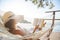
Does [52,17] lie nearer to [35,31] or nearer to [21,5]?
[35,31]

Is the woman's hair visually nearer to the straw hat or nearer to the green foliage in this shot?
the straw hat

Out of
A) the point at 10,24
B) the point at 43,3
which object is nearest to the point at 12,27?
the point at 10,24

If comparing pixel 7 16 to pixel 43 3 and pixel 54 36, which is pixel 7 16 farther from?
pixel 54 36

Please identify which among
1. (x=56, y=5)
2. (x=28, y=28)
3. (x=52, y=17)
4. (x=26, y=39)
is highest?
(x=56, y=5)

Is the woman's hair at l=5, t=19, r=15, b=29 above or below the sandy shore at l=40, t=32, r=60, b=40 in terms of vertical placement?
above

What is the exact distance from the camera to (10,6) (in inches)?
53.0

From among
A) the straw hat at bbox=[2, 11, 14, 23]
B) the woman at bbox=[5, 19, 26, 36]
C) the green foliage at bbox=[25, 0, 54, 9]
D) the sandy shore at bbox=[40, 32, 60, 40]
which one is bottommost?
the sandy shore at bbox=[40, 32, 60, 40]

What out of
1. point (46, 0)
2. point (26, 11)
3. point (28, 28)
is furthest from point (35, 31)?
point (46, 0)

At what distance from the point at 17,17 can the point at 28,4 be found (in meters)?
0.18

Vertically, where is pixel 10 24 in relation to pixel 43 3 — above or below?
below

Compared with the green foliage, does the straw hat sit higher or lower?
lower

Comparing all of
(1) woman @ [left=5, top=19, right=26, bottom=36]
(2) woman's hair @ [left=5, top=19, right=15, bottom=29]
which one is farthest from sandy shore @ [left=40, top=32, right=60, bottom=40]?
(2) woman's hair @ [left=5, top=19, right=15, bottom=29]

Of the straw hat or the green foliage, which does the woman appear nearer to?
the straw hat

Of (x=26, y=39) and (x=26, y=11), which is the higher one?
(x=26, y=11)
